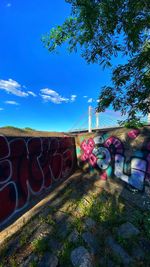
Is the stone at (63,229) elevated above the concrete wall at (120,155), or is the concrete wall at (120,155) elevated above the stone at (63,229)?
the concrete wall at (120,155)

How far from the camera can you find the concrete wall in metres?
5.43

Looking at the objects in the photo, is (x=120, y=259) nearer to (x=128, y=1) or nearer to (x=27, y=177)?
(x=27, y=177)

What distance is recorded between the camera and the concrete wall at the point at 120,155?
5.43m

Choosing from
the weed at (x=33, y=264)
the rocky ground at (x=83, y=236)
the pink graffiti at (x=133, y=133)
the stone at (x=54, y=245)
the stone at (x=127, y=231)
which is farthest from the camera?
the pink graffiti at (x=133, y=133)

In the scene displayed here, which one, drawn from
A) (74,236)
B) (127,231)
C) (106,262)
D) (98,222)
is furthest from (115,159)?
(106,262)

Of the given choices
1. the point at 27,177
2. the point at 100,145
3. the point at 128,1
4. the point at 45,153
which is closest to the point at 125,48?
the point at 128,1

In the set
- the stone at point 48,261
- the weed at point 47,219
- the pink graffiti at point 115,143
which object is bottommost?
the stone at point 48,261

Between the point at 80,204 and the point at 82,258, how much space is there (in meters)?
1.92

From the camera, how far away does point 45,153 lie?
20.1 feet

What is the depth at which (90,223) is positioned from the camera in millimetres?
4418

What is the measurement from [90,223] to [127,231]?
96cm

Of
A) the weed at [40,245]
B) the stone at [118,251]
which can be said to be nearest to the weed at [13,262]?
the weed at [40,245]

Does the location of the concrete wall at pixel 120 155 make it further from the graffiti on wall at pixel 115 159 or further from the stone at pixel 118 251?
the stone at pixel 118 251

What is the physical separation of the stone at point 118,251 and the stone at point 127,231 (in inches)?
11.6
